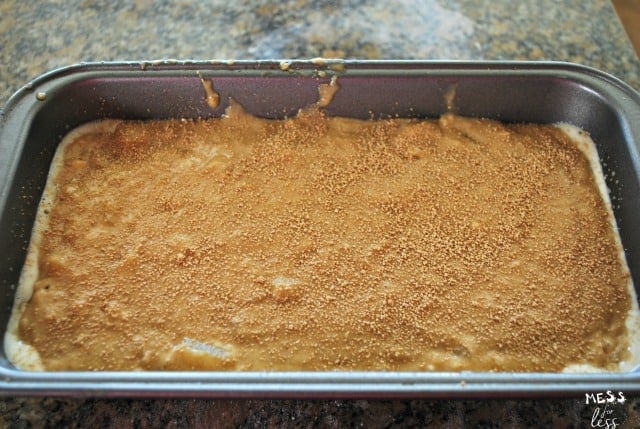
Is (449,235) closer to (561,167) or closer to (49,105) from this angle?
(561,167)

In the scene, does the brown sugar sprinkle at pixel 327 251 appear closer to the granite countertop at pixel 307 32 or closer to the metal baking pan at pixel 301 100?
the metal baking pan at pixel 301 100

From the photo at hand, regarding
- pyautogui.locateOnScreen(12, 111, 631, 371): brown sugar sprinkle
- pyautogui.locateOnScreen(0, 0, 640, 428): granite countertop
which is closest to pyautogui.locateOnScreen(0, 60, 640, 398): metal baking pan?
pyautogui.locateOnScreen(12, 111, 631, 371): brown sugar sprinkle

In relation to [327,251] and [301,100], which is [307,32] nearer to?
[301,100]

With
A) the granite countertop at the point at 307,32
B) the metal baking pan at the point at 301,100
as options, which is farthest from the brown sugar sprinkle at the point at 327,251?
the granite countertop at the point at 307,32

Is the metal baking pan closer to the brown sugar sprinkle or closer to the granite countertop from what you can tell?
the brown sugar sprinkle

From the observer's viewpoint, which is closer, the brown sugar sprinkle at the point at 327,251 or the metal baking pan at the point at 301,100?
the brown sugar sprinkle at the point at 327,251

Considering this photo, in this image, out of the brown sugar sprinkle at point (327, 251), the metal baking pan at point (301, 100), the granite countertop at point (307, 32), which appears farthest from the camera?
the granite countertop at point (307, 32)

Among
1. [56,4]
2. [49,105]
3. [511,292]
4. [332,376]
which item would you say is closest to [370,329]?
[332,376]
